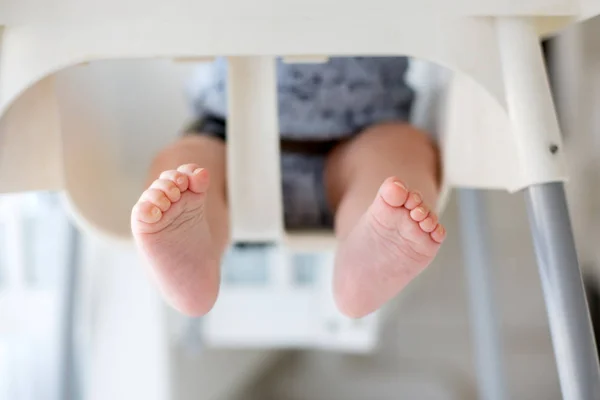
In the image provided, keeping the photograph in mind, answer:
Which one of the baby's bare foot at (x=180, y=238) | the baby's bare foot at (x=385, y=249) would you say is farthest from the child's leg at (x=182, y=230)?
the baby's bare foot at (x=385, y=249)

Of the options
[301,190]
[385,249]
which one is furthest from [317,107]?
[385,249]

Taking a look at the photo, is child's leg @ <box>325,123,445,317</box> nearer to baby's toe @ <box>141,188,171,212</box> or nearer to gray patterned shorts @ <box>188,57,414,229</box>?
gray patterned shorts @ <box>188,57,414,229</box>

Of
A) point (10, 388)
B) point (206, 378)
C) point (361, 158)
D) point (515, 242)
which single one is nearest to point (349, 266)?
point (361, 158)

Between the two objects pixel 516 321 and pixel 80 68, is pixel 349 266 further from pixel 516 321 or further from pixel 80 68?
pixel 516 321

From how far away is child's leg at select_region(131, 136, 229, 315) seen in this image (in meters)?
0.40

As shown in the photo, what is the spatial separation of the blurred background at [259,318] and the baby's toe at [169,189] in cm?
26

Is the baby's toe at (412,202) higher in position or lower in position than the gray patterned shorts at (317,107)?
lower

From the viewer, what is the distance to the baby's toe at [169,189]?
15.6 inches

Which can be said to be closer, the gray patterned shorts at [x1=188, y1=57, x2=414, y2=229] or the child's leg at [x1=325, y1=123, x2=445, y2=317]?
the child's leg at [x1=325, y1=123, x2=445, y2=317]

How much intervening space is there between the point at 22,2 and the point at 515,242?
1172 millimetres

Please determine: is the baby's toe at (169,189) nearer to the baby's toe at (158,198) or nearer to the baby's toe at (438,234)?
the baby's toe at (158,198)

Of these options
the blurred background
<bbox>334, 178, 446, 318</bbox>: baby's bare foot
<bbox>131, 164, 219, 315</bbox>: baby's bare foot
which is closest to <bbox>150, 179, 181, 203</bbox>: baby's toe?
<bbox>131, 164, 219, 315</bbox>: baby's bare foot

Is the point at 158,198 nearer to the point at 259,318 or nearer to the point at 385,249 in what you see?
the point at 385,249

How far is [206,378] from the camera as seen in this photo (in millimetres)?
1223
